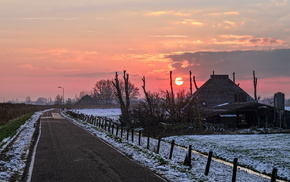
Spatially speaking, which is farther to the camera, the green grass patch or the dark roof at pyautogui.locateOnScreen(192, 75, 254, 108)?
the dark roof at pyautogui.locateOnScreen(192, 75, 254, 108)

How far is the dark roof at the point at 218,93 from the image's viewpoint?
61.0 metres

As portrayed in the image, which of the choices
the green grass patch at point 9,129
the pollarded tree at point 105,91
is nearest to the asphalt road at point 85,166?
the green grass patch at point 9,129

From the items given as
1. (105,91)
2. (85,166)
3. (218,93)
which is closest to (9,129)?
(85,166)

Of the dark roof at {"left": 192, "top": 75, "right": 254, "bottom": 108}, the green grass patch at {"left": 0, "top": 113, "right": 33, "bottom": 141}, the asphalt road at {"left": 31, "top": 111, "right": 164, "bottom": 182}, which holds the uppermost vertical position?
the dark roof at {"left": 192, "top": 75, "right": 254, "bottom": 108}

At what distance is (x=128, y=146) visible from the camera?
68.4ft

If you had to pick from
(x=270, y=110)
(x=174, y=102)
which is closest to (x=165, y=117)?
(x=174, y=102)

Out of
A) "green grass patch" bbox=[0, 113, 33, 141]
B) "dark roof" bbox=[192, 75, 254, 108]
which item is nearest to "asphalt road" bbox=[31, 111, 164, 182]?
"green grass patch" bbox=[0, 113, 33, 141]

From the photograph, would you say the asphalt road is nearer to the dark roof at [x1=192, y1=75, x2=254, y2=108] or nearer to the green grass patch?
the green grass patch

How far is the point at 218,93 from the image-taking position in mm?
61906

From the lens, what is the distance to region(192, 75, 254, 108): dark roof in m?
61.0

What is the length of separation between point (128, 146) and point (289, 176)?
9.48 meters

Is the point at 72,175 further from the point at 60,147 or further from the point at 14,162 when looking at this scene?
the point at 60,147

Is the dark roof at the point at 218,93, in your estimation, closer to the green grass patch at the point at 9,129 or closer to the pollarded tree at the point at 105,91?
the green grass patch at the point at 9,129

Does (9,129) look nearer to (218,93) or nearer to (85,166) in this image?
(85,166)
